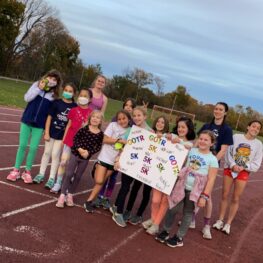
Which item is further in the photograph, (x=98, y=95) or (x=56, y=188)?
(x=98, y=95)

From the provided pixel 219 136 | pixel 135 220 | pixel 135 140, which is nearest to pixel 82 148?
pixel 135 140

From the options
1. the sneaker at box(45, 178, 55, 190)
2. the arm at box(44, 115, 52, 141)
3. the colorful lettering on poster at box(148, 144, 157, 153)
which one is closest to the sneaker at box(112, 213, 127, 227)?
the colorful lettering on poster at box(148, 144, 157, 153)

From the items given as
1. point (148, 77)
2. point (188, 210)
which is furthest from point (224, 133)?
point (148, 77)

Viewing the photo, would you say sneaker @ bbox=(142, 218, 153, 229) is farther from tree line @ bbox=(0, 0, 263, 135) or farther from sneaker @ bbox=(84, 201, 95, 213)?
tree line @ bbox=(0, 0, 263, 135)

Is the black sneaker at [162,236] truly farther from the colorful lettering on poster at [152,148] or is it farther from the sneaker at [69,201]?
the sneaker at [69,201]

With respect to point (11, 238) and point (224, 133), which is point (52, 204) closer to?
point (11, 238)

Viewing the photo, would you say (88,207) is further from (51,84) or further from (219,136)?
(219,136)

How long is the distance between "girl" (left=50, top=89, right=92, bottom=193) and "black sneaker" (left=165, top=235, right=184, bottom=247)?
2.20m

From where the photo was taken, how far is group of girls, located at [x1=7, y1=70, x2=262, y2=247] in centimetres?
620

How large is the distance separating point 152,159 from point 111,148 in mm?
700

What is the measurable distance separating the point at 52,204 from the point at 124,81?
64083 millimetres

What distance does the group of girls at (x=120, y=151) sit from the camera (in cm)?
620

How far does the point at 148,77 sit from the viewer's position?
76375mm

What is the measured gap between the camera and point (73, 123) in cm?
700
